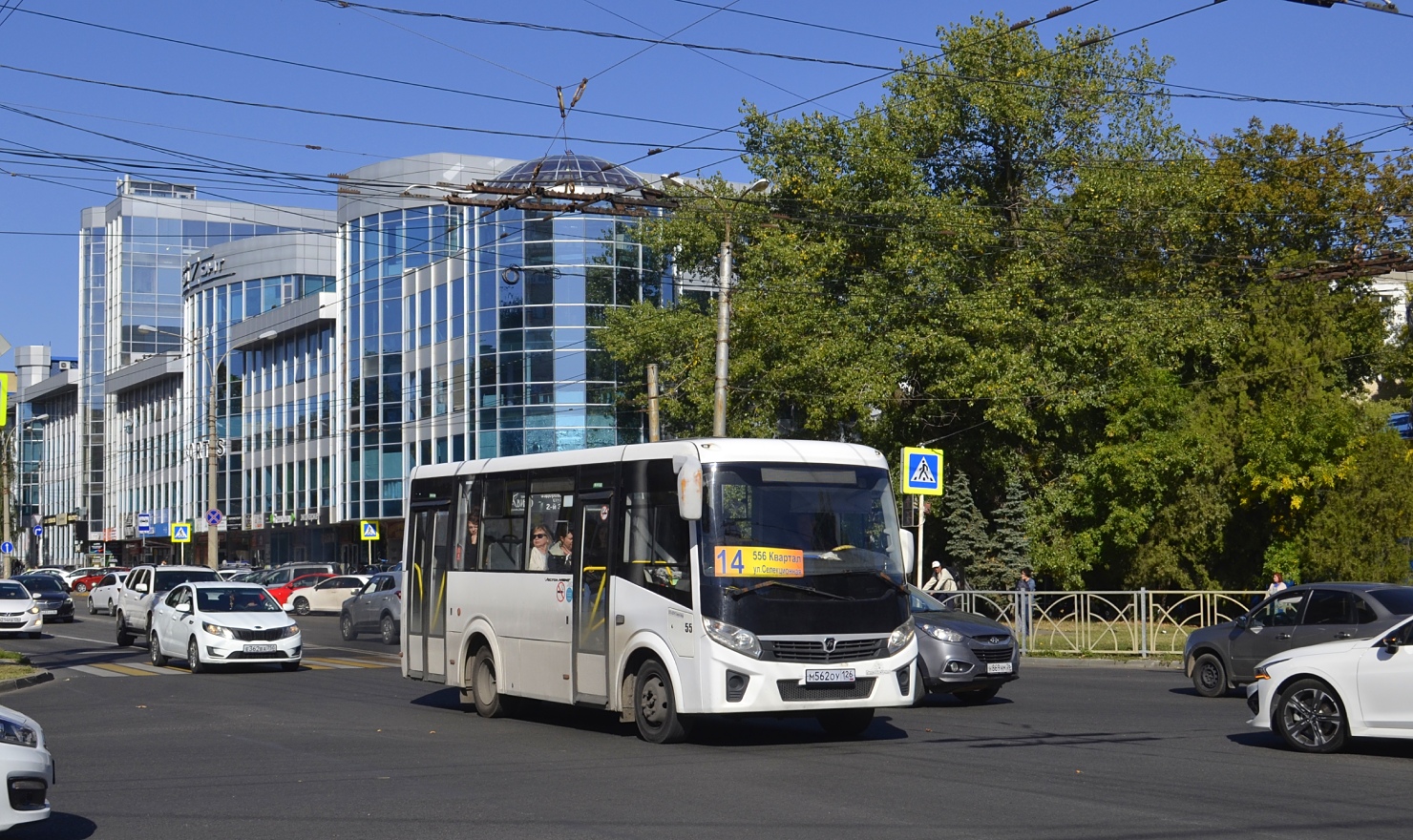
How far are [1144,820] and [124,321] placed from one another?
108986 mm

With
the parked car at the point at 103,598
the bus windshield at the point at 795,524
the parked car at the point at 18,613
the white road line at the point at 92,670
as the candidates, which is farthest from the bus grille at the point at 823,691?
the parked car at the point at 103,598

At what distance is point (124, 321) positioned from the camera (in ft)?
356

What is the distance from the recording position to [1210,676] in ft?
64.3

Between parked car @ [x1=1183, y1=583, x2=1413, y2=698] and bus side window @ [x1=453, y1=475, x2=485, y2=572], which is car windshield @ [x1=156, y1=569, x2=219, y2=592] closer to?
bus side window @ [x1=453, y1=475, x2=485, y2=572]

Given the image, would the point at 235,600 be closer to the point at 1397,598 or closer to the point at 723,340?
the point at 723,340

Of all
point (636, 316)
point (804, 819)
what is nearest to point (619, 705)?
point (804, 819)

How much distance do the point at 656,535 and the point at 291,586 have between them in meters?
37.9

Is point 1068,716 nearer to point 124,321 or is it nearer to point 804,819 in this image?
point 804,819

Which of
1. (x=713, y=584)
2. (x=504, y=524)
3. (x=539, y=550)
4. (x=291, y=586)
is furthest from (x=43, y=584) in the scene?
(x=713, y=584)

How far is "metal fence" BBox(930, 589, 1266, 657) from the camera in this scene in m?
26.8

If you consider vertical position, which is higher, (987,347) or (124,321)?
(124,321)

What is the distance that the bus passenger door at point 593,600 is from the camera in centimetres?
1466

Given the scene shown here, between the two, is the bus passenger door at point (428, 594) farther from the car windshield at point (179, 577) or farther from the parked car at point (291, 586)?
the parked car at point (291, 586)

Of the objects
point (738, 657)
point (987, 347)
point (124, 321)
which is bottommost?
point (738, 657)
